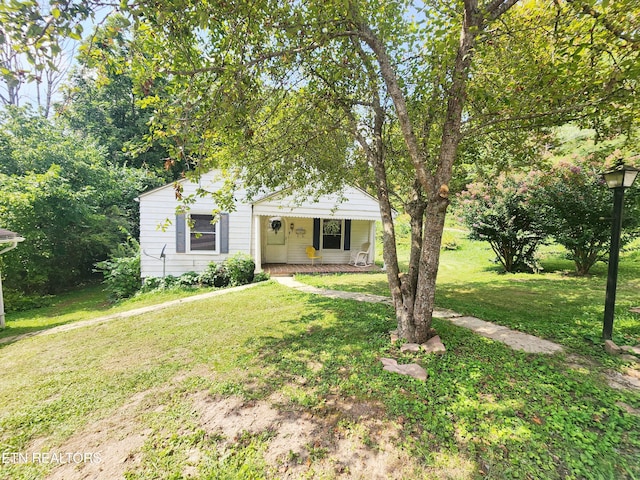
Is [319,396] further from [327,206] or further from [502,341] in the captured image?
[327,206]

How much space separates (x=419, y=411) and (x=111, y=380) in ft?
11.2

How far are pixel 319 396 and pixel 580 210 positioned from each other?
30.2 ft

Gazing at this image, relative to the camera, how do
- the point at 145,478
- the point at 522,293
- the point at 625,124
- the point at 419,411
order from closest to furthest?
the point at 145,478, the point at 419,411, the point at 625,124, the point at 522,293

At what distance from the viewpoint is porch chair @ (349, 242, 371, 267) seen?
12000 millimetres

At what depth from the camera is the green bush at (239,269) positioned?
9062 millimetres

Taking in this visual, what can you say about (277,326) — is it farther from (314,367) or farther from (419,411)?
(419,411)

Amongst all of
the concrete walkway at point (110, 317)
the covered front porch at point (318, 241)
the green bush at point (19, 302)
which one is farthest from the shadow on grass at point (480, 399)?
the green bush at point (19, 302)

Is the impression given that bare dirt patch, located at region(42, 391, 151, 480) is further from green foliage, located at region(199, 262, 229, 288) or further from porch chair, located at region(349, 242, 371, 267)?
porch chair, located at region(349, 242, 371, 267)

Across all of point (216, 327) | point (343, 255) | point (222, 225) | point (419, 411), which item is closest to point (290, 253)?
point (343, 255)

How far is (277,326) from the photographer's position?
4.86 m

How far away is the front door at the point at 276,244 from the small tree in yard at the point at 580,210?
892cm

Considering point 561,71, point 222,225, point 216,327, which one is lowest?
point 216,327

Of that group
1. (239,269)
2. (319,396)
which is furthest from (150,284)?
(319,396)

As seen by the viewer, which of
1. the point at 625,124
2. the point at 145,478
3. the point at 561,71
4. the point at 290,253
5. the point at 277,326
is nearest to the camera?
the point at 145,478
